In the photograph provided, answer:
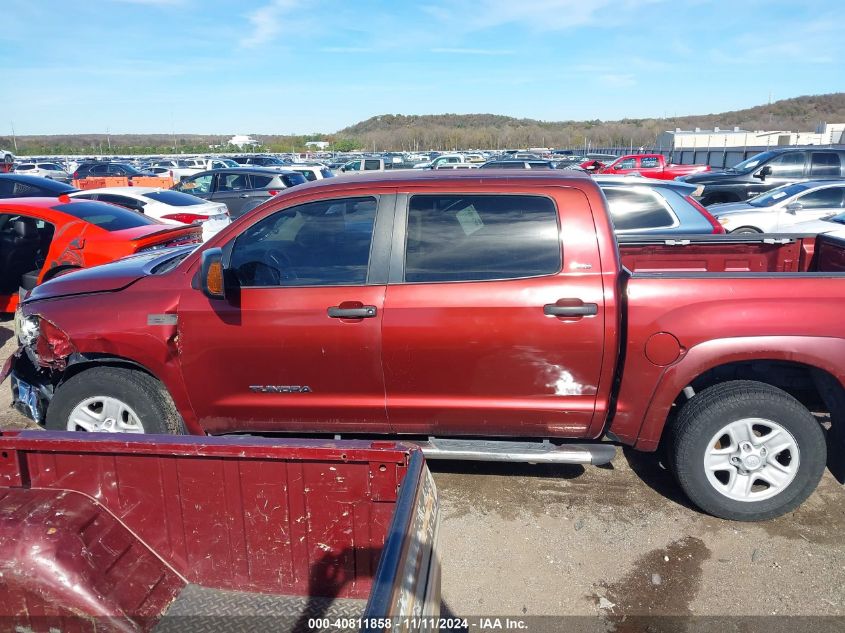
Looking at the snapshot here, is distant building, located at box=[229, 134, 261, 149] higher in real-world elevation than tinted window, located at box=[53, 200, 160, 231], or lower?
higher

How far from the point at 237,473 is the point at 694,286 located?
2.44 meters

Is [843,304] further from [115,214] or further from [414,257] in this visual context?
[115,214]

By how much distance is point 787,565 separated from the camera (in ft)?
11.0

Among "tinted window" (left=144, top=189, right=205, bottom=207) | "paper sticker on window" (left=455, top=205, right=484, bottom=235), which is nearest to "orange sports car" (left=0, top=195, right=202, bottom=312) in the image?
"tinted window" (left=144, top=189, right=205, bottom=207)

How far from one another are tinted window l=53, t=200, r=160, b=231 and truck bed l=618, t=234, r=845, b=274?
562 centimetres

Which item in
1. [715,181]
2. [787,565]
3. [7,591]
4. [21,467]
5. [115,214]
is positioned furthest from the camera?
[715,181]

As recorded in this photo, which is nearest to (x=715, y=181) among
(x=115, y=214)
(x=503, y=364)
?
(x=115, y=214)

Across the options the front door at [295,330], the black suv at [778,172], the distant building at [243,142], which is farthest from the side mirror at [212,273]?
the distant building at [243,142]

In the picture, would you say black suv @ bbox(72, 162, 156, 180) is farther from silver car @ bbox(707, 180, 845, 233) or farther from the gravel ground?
the gravel ground

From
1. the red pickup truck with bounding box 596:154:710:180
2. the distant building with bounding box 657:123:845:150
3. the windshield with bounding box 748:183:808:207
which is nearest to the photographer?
the windshield with bounding box 748:183:808:207

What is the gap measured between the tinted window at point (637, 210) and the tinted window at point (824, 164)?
1272 cm

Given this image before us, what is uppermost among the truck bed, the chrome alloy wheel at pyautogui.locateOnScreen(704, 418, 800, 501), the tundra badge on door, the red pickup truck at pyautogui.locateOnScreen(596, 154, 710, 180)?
the red pickup truck at pyautogui.locateOnScreen(596, 154, 710, 180)

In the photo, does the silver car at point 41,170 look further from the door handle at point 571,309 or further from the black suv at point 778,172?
the door handle at point 571,309

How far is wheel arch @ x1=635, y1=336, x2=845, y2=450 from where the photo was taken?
11.2 feet
